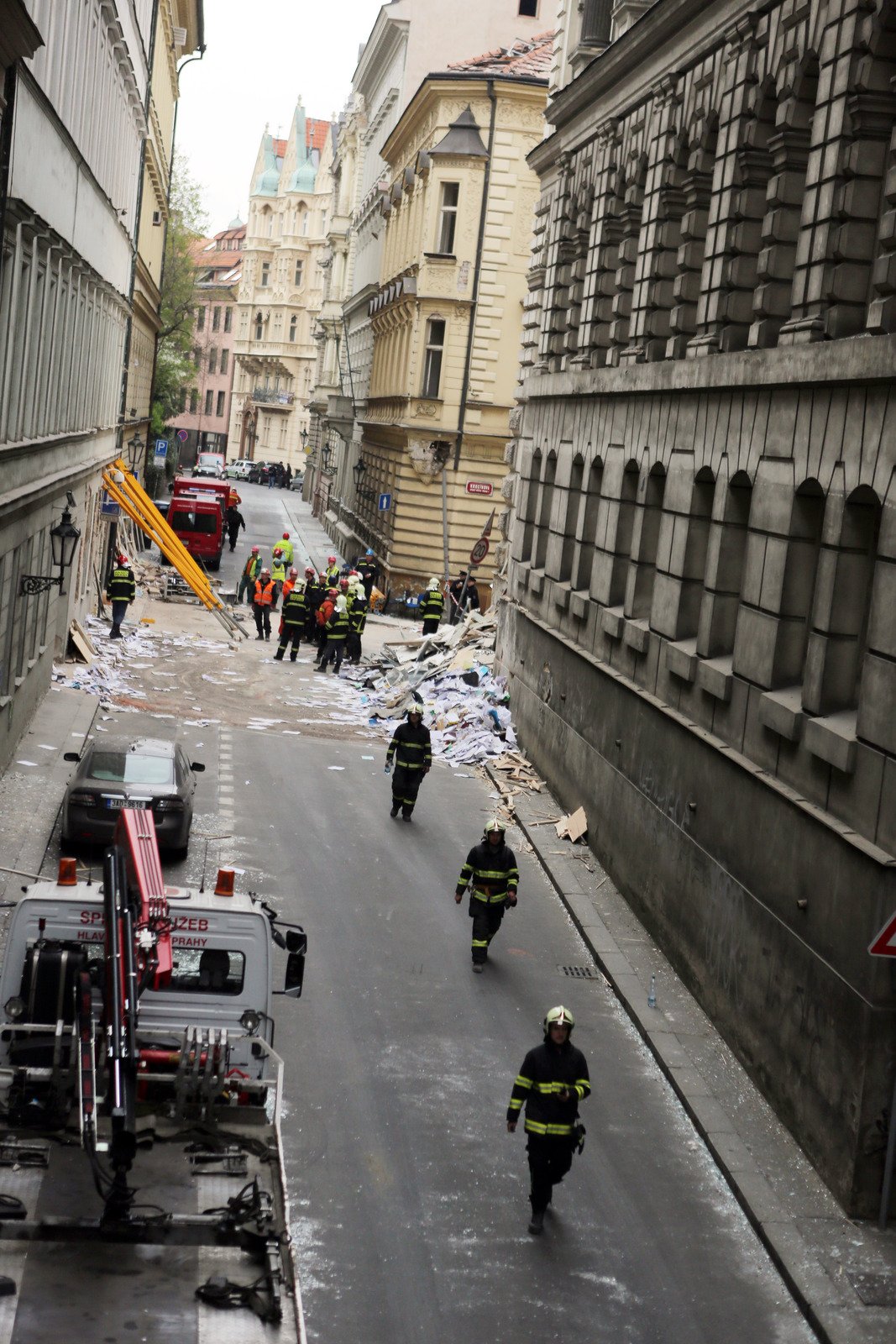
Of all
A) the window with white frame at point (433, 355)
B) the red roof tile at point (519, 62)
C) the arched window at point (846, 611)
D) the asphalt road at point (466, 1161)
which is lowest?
the asphalt road at point (466, 1161)

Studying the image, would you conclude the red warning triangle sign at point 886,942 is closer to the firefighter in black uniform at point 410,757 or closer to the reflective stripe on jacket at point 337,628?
the firefighter in black uniform at point 410,757

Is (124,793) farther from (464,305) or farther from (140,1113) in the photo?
(464,305)

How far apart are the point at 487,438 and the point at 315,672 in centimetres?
1342

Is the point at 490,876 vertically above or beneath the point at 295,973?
beneath

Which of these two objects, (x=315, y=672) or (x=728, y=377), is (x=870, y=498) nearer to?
(x=728, y=377)

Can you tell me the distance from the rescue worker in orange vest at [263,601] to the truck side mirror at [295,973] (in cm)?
2942

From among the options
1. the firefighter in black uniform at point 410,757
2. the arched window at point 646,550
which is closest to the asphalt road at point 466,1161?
the firefighter in black uniform at point 410,757

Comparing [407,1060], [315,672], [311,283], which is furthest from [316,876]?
[311,283]

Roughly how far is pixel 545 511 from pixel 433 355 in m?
21.8

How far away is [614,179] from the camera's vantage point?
2370 cm

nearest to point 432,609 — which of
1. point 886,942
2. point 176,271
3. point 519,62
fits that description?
point 519,62

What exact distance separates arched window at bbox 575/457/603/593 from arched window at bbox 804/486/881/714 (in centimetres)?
1041

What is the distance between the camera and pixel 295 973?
10719 mm

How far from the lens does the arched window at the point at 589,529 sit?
23.8 metres
